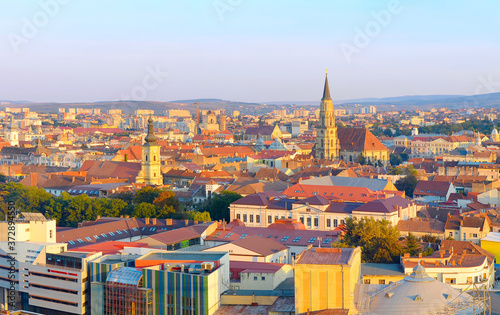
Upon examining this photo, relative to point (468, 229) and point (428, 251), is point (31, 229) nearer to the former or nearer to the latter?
point (428, 251)

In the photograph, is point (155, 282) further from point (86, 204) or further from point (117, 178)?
point (117, 178)

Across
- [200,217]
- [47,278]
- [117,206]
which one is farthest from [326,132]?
[47,278]

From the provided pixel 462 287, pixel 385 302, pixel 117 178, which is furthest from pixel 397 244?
A: pixel 117 178

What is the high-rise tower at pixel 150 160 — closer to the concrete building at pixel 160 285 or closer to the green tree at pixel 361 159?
the concrete building at pixel 160 285

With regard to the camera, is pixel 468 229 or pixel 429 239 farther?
pixel 468 229

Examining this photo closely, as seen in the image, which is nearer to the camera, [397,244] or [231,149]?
[397,244]
